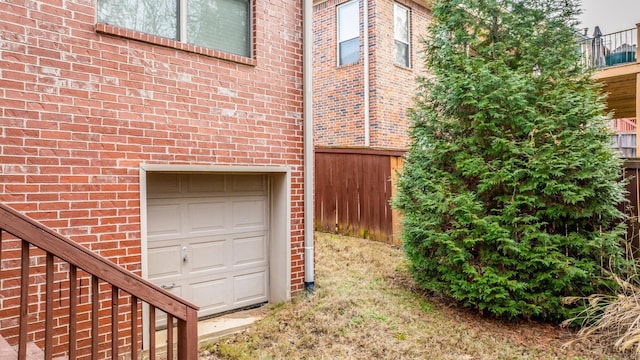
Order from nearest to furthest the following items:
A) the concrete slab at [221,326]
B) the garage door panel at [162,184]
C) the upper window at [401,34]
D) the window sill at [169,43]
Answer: the window sill at [169,43]
the concrete slab at [221,326]
the garage door panel at [162,184]
the upper window at [401,34]

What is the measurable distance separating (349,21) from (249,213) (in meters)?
6.93

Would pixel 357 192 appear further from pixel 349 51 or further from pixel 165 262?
pixel 165 262

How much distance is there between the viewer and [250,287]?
5188 millimetres

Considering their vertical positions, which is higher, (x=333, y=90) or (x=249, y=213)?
(x=333, y=90)

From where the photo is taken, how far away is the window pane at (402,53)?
10352 millimetres

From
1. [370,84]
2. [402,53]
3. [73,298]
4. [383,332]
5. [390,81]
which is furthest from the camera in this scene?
[402,53]

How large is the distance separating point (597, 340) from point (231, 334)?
3.91m

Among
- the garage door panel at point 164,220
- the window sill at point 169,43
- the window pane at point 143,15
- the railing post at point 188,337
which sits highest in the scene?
the window pane at point 143,15

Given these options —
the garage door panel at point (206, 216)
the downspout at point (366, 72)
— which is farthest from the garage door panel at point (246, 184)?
the downspout at point (366, 72)

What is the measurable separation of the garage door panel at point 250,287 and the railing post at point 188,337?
240 centimetres

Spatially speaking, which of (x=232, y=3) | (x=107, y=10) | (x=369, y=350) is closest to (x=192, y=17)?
(x=232, y=3)

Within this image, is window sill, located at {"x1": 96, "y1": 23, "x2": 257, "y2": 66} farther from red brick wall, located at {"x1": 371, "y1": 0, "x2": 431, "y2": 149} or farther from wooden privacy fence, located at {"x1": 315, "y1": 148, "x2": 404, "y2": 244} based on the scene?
red brick wall, located at {"x1": 371, "y1": 0, "x2": 431, "y2": 149}

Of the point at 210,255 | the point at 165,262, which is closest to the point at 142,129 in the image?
the point at 165,262

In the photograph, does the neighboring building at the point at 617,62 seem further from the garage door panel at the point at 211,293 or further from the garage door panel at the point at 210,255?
the garage door panel at the point at 211,293
